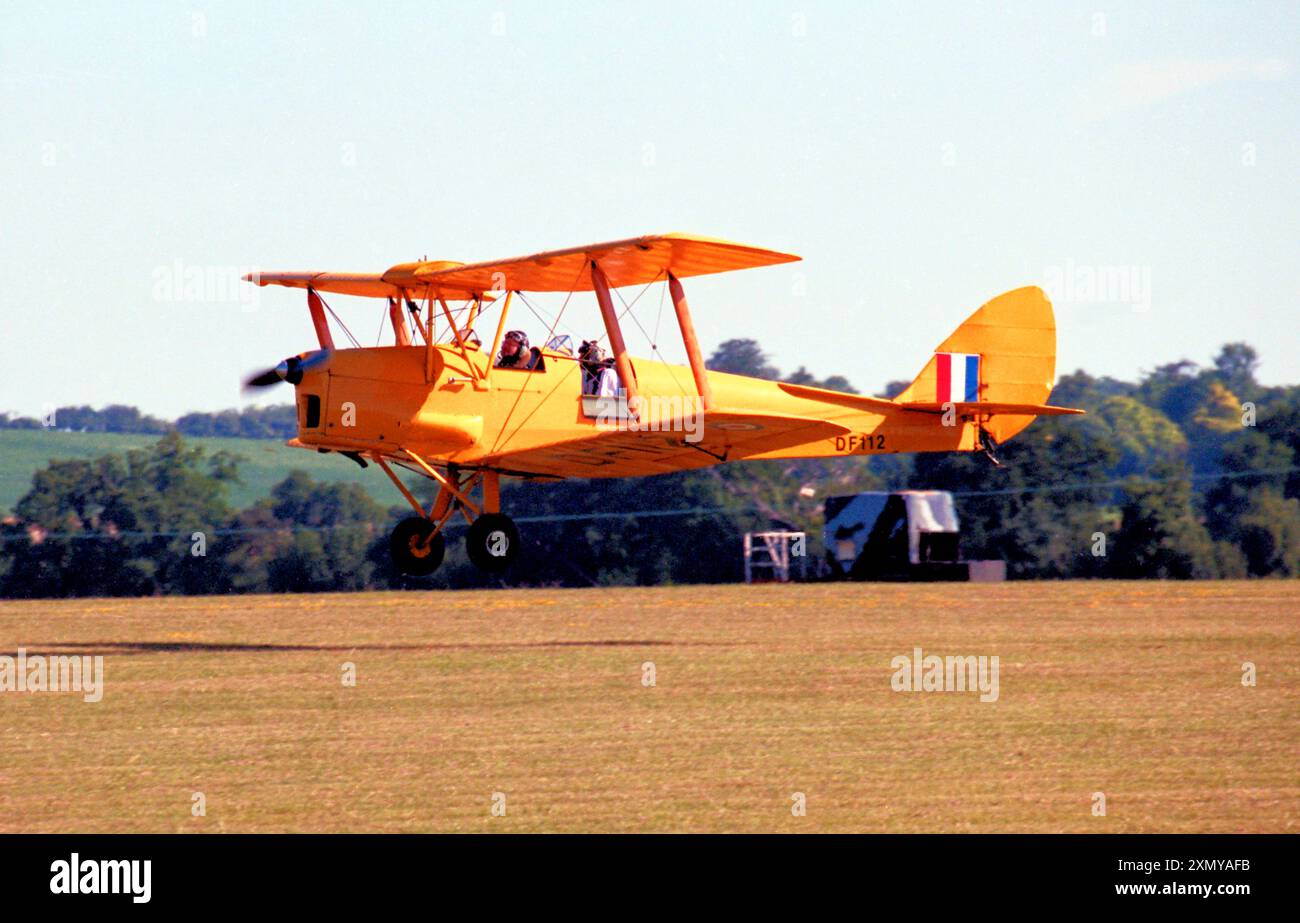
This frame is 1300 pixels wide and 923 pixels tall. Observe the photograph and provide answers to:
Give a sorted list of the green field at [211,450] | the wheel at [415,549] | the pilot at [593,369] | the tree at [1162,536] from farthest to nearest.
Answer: the green field at [211,450] < the tree at [1162,536] < the pilot at [593,369] < the wheel at [415,549]

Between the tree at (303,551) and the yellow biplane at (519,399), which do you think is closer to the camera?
the yellow biplane at (519,399)

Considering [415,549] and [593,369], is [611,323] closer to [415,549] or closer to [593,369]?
[593,369]

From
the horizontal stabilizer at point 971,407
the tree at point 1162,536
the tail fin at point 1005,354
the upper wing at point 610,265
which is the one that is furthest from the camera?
the tree at point 1162,536

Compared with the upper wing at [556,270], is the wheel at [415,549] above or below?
below

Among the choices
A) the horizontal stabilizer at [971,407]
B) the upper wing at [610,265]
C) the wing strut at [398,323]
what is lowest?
the horizontal stabilizer at [971,407]

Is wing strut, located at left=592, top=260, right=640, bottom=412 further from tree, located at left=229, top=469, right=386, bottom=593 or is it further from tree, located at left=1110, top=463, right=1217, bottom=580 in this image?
tree, located at left=1110, top=463, right=1217, bottom=580

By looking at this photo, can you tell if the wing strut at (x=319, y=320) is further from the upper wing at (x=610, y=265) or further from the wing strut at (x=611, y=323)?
the wing strut at (x=611, y=323)

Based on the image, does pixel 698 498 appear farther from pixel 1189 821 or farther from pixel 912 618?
pixel 1189 821

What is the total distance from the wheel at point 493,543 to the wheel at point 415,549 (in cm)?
62

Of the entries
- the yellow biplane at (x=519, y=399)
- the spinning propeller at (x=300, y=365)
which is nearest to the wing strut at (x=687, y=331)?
the yellow biplane at (x=519, y=399)

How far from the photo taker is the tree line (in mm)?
48688

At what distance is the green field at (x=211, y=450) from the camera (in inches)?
2813

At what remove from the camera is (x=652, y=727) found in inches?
604
